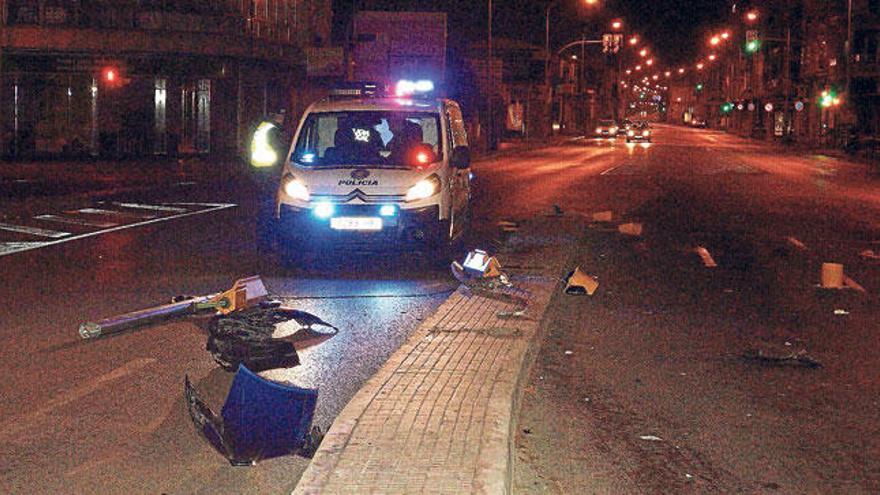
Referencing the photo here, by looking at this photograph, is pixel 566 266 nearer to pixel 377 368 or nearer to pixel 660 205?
pixel 377 368

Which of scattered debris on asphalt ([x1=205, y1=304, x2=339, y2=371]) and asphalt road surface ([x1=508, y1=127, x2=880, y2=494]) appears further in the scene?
scattered debris on asphalt ([x1=205, y1=304, x2=339, y2=371])

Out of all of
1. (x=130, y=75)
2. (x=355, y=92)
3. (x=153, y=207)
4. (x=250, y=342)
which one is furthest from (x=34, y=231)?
(x=130, y=75)

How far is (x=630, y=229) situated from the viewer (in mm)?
18953

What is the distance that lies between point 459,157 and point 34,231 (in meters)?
7.16

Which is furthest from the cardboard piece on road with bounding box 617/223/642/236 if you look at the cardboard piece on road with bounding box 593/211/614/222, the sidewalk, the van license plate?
the sidewalk

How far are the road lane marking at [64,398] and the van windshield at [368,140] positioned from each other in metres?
5.95

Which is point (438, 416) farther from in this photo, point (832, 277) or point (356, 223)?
point (832, 277)

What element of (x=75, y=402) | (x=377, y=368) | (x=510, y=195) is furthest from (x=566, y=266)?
(x=510, y=195)

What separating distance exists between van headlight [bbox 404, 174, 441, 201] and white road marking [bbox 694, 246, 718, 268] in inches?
145

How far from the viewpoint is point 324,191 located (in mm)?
13602

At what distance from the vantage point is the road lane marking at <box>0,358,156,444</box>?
6.71m

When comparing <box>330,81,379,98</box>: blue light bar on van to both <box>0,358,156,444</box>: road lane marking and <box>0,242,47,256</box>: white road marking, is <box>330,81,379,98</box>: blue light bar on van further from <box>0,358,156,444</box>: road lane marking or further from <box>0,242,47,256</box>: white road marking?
<box>0,358,156,444</box>: road lane marking

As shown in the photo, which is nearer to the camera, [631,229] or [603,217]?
[631,229]

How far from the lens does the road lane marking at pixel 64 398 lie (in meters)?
6.71
